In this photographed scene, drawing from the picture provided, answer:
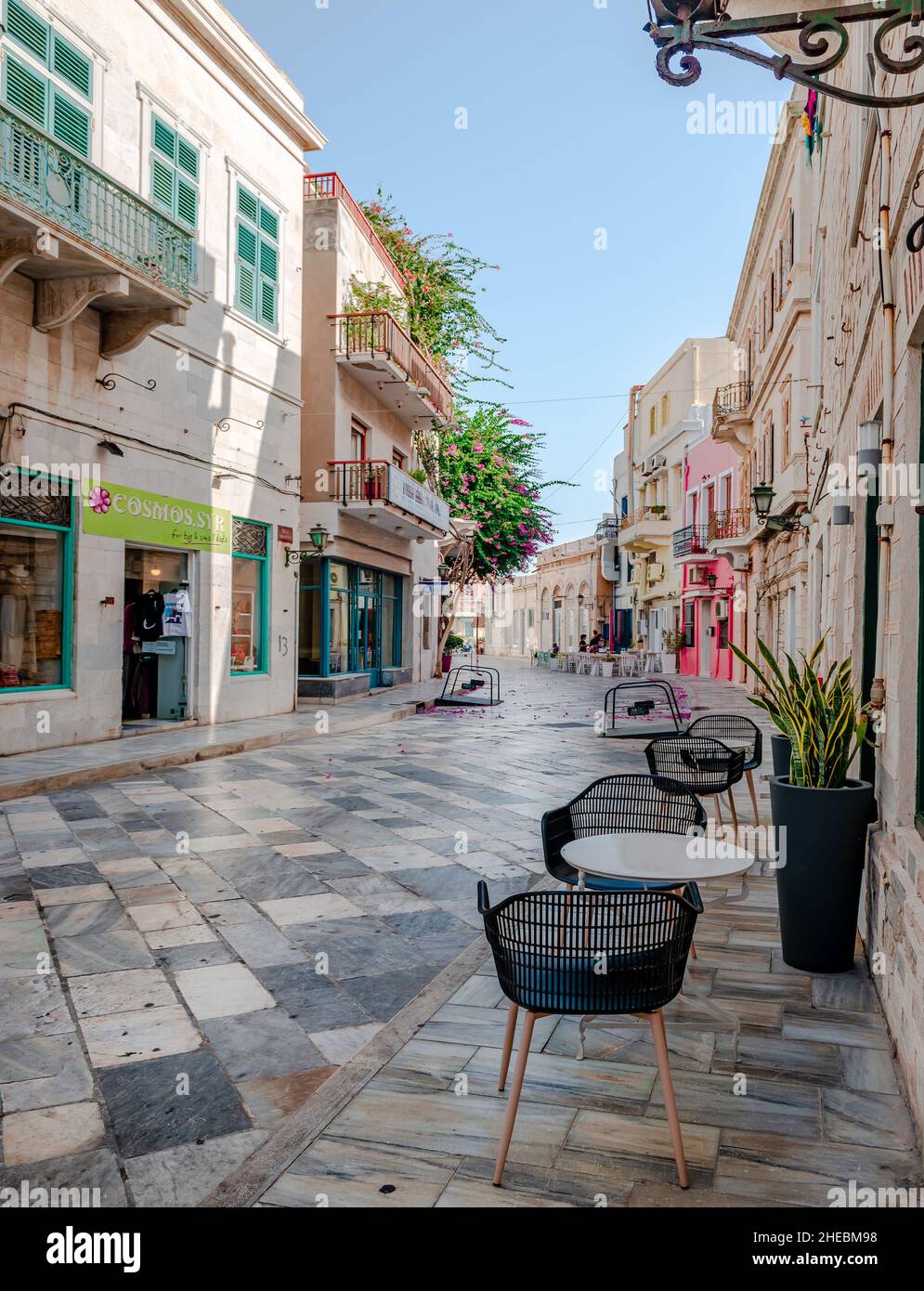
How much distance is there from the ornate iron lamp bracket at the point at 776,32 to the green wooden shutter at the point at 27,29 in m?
9.12

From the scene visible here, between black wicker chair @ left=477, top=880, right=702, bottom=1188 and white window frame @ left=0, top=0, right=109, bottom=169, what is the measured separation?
980cm

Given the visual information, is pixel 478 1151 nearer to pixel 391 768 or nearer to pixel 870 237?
pixel 870 237

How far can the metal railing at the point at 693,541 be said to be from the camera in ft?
96.4

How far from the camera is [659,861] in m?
3.63

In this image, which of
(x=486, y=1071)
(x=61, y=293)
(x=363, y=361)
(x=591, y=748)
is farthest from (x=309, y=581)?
(x=486, y=1071)

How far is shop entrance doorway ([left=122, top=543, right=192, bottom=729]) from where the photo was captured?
1193cm

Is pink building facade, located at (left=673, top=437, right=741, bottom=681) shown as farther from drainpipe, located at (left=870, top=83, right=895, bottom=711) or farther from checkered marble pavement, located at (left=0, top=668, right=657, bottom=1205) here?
drainpipe, located at (left=870, top=83, right=895, bottom=711)

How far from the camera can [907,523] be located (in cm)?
350

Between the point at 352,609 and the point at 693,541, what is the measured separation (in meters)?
14.3

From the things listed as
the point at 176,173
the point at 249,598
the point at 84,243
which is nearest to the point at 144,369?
the point at 84,243

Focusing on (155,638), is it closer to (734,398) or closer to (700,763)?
(700,763)

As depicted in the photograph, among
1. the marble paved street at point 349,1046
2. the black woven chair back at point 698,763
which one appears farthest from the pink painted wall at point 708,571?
the marble paved street at point 349,1046

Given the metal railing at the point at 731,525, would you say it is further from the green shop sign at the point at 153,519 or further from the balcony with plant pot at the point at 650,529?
the green shop sign at the point at 153,519

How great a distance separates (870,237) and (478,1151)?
4.54 meters
